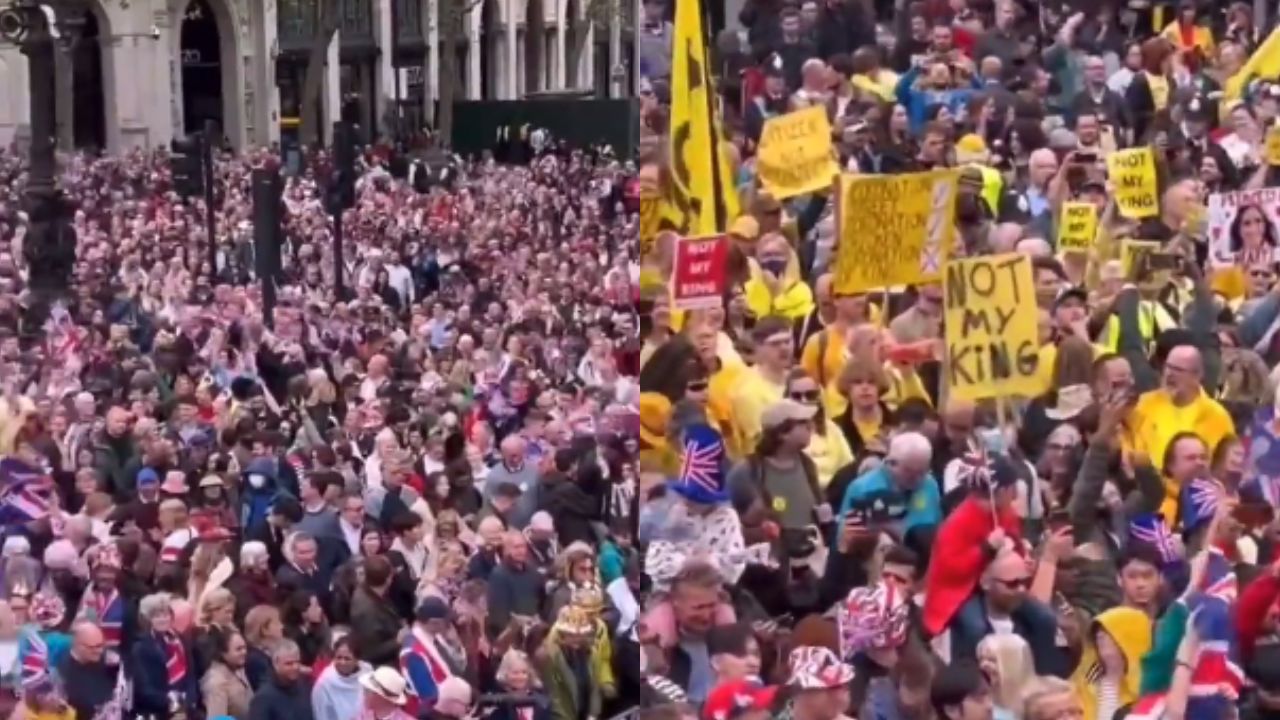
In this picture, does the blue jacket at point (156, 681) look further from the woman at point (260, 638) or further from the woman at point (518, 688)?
the woman at point (518, 688)

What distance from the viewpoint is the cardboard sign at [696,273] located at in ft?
37.7

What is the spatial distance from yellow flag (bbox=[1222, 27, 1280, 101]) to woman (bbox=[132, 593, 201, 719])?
850cm

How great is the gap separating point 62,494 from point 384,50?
48.8m

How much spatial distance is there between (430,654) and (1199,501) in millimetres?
2772

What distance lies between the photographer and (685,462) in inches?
382

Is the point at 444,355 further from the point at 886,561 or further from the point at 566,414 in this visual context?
the point at 886,561

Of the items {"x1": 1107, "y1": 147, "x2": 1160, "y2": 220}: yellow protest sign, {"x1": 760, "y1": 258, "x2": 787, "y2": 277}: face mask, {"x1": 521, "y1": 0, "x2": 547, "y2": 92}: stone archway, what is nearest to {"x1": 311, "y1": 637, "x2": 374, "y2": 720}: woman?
{"x1": 760, "y1": 258, "x2": 787, "y2": 277}: face mask

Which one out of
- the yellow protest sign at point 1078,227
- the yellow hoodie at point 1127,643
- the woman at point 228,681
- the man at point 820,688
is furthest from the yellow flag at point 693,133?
the man at point 820,688

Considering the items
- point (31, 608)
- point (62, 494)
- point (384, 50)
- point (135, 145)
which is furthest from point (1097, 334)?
point (384, 50)

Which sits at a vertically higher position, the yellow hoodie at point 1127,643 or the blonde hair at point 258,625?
the yellow hoodie at point 1127,643

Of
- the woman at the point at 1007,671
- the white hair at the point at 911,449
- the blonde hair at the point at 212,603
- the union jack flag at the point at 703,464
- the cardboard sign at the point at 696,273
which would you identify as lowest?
the blonde hair at the point at 212,603

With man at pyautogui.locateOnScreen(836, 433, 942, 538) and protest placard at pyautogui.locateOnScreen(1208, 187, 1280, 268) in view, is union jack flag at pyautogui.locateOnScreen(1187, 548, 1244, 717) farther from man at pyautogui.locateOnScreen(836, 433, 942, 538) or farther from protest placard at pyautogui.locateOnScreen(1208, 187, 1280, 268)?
protest placard at pyautogui.locateOnScreen(1208, 187, 1280, 268)

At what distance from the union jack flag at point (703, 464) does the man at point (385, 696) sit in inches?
49.3

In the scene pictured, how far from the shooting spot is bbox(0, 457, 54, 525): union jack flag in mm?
12961
